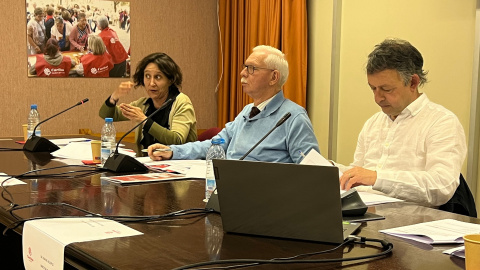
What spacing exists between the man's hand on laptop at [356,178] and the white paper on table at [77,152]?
4.86 feet

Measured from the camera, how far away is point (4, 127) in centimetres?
505

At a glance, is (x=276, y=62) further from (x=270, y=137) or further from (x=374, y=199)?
(x=374, y=199)

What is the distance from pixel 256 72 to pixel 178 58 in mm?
2568

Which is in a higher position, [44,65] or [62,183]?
[44,65]

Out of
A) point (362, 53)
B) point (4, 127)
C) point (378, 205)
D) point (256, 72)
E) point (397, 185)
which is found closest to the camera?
point (378, 205)

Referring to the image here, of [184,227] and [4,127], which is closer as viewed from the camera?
[184,227]

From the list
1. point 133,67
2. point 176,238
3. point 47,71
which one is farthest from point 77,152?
point 133,67

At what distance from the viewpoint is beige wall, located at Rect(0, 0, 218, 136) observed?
16.5 feet

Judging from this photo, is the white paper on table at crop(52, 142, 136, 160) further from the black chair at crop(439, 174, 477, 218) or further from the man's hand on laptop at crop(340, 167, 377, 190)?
the black chair at crop(439, 174, 477, 218)

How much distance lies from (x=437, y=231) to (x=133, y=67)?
4211 mm

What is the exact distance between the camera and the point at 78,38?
525cm

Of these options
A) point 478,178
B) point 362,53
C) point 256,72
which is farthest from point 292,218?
point 362,53

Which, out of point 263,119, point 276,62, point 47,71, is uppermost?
point 276,62

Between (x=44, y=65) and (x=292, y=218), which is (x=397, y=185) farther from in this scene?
(x=44, y=65)
